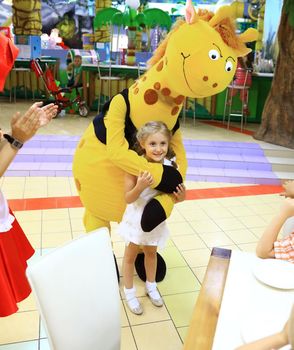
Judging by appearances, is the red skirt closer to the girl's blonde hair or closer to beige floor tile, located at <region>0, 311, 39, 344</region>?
beige floor tile, located at <region>0, 311, 39, 344</region>

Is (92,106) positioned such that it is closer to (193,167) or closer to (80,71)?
(80,71)

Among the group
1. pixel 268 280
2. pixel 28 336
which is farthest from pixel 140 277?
pixel 268 280

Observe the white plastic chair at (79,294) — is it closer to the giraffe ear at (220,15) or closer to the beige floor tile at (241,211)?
the giraffe ear at (220,15)

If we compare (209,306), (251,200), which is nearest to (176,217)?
(251,200)

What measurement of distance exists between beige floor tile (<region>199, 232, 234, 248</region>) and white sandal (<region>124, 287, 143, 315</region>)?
1.12m

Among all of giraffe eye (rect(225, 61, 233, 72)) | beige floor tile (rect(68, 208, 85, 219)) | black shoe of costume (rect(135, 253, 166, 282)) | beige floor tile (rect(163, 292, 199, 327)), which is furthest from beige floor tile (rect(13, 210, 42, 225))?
giraffe eye (rect(225, 61, 233, 72))

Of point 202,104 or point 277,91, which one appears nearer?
point 277,91

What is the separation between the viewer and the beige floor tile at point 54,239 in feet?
11.4

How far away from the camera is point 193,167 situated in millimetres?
5789

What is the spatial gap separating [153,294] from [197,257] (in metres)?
0.77

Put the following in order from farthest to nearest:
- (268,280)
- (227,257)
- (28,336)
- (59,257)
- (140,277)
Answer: (140,277), (28,336), (227,257), (268,280), (59,257)

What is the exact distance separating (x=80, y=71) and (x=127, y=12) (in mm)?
1432

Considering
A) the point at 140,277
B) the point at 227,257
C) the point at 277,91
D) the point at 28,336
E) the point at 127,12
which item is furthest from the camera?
the point at 127,12

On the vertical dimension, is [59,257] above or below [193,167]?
above
